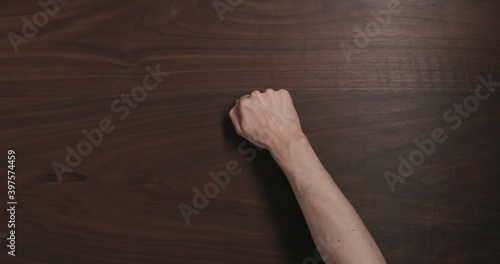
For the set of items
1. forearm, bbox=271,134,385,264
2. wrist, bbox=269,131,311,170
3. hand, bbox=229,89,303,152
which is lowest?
forearm, bbox=271,134,385,264

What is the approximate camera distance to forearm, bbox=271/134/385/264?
726 mm

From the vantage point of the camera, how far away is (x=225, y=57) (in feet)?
2.92

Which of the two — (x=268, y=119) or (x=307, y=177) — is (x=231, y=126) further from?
(x=307, y=177)

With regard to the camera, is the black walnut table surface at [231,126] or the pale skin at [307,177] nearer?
the pale skin at [307,177]

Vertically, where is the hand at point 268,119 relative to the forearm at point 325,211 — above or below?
above

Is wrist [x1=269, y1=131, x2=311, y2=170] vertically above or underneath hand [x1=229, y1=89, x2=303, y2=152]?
underneath

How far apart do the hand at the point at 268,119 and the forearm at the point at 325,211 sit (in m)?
0.02

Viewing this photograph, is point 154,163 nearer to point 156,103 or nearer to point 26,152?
point 156,103

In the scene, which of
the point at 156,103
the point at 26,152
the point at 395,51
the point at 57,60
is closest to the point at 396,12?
the point at 395,51

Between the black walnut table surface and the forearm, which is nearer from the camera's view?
the forearm

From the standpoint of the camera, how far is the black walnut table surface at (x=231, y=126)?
889mm

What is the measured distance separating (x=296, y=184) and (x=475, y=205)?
430 mm

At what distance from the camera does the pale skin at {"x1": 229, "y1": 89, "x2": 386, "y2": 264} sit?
73cm

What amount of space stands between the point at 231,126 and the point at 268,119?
0.10 m
